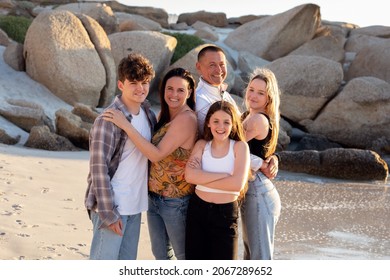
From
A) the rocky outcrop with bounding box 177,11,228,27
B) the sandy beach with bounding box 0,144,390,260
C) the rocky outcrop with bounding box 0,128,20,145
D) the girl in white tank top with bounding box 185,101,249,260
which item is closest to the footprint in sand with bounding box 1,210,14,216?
the sandy beach with bounding box 0,144,390,260

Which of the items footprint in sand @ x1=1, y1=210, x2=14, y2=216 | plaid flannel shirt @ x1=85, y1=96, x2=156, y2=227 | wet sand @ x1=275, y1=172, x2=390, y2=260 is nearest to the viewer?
plaid flannel shirt @ x1=85, y1=96, x2=156, y2=227

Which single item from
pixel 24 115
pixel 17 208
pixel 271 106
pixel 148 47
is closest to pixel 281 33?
pixel 148 47

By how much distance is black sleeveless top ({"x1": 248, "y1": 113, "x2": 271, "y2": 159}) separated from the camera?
200 inches

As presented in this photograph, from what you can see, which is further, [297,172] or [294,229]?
[297,172]

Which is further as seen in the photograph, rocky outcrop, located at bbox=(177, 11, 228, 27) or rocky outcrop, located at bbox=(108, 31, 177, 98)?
rocky outcrop, located at bbox=(177, 11, 228, 27)

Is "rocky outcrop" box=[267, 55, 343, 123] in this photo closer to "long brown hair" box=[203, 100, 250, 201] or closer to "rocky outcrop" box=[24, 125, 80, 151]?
"rocky outcrop" box=[24, 125, 80, 151]

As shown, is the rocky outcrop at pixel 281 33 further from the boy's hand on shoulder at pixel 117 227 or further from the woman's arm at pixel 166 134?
the boy's hand on shoulder at pixel 117 227

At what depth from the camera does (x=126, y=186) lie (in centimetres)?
471

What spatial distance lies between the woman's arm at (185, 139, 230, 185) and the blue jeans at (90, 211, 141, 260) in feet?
1.49

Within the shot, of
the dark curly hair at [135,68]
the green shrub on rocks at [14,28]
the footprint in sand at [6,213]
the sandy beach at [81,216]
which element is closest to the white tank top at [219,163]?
the dark curly hair at [135,68]

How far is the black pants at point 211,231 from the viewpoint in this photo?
4.73 meters

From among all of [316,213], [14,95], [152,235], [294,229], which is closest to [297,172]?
[316,213]
